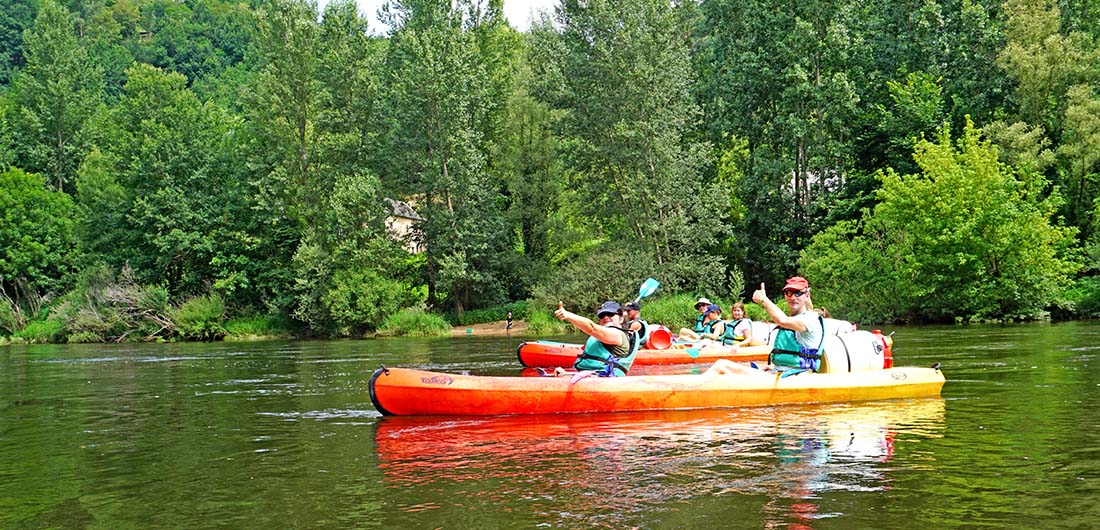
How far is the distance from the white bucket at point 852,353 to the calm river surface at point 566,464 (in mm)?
576

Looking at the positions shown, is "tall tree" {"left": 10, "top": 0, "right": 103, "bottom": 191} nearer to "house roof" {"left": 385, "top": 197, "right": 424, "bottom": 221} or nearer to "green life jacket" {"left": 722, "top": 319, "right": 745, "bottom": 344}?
"house roof" {"left": 385, "top": 197, "right": 424, "bottom": 221}

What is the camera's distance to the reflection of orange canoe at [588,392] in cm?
1078

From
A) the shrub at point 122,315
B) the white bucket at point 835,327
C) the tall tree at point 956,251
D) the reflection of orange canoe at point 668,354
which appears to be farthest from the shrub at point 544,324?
the white bucket at point 835,327

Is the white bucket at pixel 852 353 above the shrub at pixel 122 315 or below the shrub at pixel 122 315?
below

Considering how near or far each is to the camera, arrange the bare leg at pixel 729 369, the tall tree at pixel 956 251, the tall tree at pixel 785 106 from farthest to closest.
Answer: the tall tree at pixel 785 106 → the tall tree at pixel 956 251 → the bare leg at pixel 729 369

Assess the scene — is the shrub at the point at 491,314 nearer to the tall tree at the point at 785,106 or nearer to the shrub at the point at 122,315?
the tall tree at the point at 785,106

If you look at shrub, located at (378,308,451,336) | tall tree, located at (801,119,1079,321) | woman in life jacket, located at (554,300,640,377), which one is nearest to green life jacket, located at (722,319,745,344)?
woman in life jacket, located at (554,300,640,377)

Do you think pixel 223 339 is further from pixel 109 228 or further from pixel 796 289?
pixel 796 289

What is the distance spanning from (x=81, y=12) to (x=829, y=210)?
91566 mm

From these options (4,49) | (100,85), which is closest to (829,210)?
(100,85)

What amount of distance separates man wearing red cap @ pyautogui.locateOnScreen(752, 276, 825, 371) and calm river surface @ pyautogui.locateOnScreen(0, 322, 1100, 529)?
71 centimetres

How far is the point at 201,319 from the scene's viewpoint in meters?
38.5

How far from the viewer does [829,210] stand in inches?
1388

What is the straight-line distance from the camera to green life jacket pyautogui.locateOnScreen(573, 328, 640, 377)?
37.2 feet
